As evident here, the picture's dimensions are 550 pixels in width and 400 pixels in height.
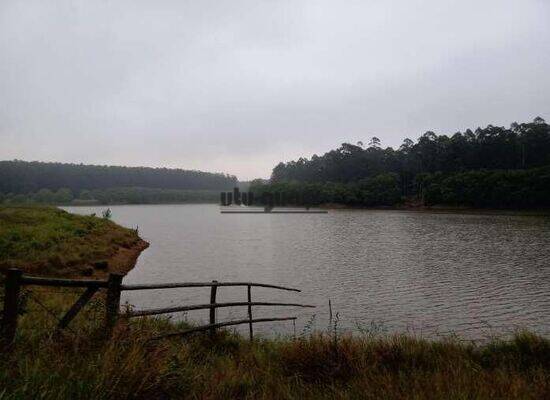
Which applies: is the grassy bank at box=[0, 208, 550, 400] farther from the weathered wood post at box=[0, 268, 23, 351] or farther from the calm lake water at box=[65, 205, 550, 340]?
the calm lake water at box=[65, 205, 550, 340]

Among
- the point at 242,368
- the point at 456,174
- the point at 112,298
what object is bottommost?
the point at 242,368

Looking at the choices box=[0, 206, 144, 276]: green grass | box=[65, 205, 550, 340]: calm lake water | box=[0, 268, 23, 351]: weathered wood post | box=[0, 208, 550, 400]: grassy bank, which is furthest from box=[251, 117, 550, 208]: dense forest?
box=[0, 268, 23, 351]: weathered wood post

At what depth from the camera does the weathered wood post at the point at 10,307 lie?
683cm

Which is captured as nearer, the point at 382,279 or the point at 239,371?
the point at 239,371

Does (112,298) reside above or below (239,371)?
above

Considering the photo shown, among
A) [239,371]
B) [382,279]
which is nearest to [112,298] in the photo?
[239,371]

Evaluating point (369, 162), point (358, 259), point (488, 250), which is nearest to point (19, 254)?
point (358, 259)

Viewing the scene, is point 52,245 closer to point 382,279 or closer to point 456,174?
point 382,279

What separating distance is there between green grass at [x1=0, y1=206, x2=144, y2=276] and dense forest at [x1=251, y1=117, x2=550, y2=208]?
319 feet

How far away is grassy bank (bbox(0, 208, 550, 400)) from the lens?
5266 mm

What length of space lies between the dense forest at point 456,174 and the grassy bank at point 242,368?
348 ft

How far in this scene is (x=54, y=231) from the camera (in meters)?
29.8

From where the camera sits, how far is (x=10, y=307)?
6949 mm

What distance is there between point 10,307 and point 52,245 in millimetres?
20979
